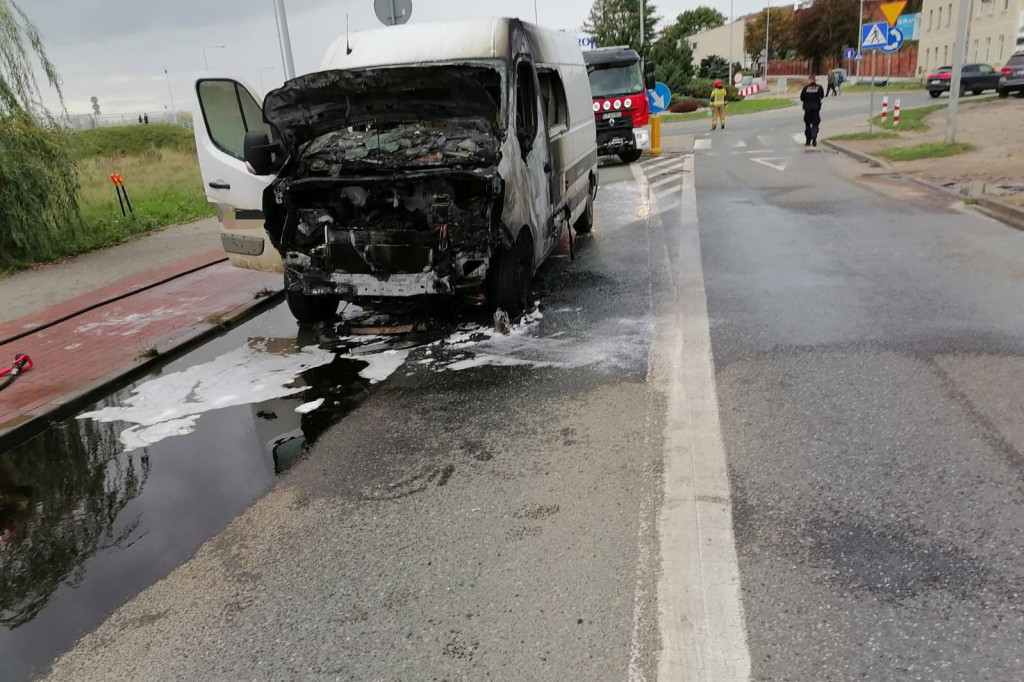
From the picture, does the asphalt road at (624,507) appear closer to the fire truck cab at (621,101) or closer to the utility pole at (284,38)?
the utility pole at (284,38)

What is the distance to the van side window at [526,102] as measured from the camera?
265 inches

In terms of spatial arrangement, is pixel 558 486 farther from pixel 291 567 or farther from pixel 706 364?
pixel 706 364

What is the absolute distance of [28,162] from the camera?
11023 mm

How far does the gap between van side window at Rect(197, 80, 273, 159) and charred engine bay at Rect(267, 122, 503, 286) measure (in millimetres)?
1643

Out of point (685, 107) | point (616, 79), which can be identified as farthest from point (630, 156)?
point (685, 107)

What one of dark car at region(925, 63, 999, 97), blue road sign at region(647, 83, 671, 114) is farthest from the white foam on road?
dark car at region(925, 63, 999, 97)

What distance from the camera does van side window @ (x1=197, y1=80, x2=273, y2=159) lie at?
313 inches

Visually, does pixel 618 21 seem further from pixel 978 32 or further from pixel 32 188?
pixel 32 188

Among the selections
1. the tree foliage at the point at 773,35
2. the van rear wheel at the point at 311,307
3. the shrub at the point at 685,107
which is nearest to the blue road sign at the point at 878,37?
the van rear wheel at the point at 311,307

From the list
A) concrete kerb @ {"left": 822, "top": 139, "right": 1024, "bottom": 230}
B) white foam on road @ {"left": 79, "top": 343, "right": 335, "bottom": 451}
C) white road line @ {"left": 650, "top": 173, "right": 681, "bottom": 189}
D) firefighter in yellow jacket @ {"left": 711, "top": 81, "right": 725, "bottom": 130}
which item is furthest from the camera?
firefighter in yellow jacket @ {"left": 711, "top": 81, "right": 725, "bottom": 130}

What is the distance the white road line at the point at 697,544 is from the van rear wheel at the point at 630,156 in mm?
13945

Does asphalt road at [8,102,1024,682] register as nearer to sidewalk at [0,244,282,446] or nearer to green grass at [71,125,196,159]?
sidewalk at [0,244,282,446]

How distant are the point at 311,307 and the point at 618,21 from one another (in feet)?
153

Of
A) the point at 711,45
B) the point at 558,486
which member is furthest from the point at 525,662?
the point at 711,45
